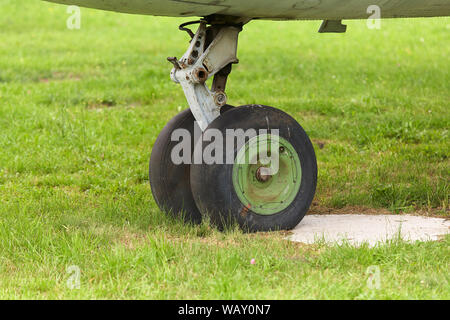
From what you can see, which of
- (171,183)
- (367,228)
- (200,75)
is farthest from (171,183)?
(367,228)

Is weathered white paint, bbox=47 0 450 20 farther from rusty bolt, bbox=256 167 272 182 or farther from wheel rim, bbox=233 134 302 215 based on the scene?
rusty bolt, bbox=256 167 272 182

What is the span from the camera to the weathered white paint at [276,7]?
171 inches

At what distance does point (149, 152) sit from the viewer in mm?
7680

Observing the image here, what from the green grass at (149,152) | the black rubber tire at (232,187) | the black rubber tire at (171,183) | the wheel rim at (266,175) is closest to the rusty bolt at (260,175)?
the wheel rim at (266,175)

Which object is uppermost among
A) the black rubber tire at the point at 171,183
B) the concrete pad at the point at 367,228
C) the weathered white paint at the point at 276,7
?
the weathered white paint at the point at 276,7

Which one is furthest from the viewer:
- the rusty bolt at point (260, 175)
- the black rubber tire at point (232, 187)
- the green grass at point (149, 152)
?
the rusty bolt at point (260, 175)

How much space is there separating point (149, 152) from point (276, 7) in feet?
11.3

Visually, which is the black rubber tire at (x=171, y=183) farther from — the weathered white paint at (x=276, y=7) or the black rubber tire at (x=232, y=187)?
the weathered white paint at (x=276, y=7)

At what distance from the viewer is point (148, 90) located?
407 inches

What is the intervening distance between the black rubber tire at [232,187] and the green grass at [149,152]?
0.44 ft

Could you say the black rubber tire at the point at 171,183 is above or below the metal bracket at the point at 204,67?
below

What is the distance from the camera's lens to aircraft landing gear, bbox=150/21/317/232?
459 centimetres

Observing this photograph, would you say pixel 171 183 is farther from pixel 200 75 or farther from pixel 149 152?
pixel 149 152

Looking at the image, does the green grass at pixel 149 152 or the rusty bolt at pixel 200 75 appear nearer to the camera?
the green grass at pixel 149 152
